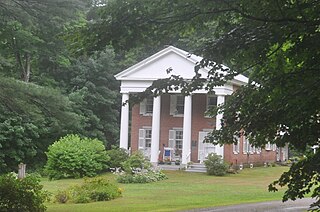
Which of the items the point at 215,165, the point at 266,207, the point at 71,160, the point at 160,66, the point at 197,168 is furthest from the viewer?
the point at 160,66

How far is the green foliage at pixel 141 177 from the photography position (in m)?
34.7

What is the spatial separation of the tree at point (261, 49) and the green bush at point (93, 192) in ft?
46.0

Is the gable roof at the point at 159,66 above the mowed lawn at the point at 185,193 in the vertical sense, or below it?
above

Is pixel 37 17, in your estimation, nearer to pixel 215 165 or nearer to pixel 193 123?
pixel 215 165

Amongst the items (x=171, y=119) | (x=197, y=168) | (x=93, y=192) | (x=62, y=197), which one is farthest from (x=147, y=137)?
(x=62, y=197)

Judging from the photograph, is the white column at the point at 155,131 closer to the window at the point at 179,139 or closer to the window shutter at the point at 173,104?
the window shutter at the point at 173,104

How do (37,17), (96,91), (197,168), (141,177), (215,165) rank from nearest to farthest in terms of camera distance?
(37,17), (141,177), (215,165), (197,168), (96,91)

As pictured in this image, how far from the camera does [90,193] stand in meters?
24.1

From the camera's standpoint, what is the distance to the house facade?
4266 cm

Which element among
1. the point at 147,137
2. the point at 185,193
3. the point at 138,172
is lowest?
the point at 185,193

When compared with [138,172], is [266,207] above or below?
below

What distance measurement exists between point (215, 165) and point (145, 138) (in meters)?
8.77

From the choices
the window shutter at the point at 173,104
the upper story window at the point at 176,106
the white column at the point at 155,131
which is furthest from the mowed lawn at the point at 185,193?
the window shutter at the point at 173,104

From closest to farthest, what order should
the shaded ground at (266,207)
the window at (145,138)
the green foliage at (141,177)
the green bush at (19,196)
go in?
1. the green bush at (19,196)
2. the shaded ground at (266,207)
3. the green foliage at (141,177)
4. the window at (145,138)
